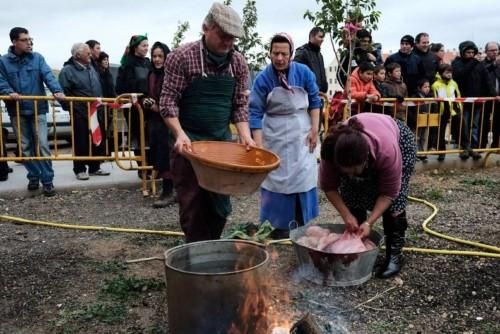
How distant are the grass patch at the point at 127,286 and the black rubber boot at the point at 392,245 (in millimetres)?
1655

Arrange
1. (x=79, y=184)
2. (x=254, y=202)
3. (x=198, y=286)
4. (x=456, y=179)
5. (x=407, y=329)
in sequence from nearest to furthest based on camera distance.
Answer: (x=198, y=286)
(x=407, y=329)
(x=254, y=202)
(x=79, y=184)
(x=456, y=179)

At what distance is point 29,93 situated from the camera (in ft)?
22.7

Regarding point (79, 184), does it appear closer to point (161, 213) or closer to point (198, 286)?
point (161, 213)

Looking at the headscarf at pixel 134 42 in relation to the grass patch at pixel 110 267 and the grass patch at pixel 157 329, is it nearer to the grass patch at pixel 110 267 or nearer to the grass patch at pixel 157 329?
the grass patch at pixel 110 267

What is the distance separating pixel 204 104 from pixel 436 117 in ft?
19.7

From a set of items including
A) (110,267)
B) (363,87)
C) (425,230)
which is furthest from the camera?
(363,87)

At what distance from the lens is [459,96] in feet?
29.8

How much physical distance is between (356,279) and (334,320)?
569 millimetres

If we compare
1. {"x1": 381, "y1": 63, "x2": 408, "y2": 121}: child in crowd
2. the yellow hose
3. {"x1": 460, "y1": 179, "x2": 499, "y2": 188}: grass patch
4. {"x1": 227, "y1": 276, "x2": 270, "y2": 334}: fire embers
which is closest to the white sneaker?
the yellow hose

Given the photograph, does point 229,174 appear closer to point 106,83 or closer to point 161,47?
point 161,47

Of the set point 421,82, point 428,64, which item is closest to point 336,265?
point 421,82

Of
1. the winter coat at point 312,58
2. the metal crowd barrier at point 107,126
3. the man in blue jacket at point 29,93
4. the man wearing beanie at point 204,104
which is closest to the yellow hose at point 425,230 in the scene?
the man wearing beanie at point 204,104

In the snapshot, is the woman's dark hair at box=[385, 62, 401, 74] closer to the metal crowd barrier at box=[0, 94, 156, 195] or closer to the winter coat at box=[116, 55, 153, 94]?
the winter coat at box=[116, 55, 153, 94]

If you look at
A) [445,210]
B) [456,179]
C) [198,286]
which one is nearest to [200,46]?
[198,286]
